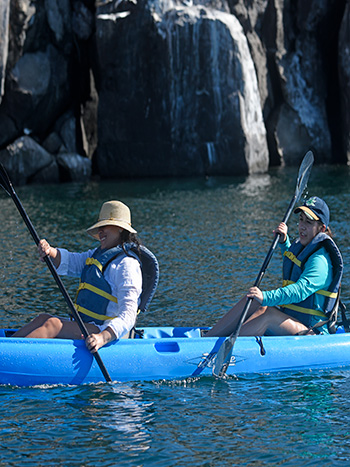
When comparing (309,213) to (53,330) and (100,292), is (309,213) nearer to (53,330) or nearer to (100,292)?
(100,292)

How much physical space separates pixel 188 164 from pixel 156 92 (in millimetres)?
1987

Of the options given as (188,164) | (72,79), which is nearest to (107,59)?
(72,79)

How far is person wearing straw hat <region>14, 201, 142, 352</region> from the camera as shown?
4.84m

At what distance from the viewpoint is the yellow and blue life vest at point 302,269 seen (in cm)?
520

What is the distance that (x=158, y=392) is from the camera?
4.95 meters

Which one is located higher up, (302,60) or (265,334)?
(302,60)

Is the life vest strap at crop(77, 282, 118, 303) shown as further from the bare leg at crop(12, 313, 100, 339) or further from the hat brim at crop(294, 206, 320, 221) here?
the hat brim at crop(294, 206, 320, 221)

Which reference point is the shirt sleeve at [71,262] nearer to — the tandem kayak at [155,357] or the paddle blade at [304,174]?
the tandem kayak at [155,357]

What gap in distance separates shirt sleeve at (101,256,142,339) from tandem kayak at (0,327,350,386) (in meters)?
0.26

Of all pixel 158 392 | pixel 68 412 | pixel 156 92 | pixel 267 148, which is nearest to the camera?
pixel 68 412

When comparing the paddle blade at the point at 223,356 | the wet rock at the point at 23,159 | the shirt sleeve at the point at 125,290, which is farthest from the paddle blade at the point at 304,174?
the wet rock at the point at 23,159

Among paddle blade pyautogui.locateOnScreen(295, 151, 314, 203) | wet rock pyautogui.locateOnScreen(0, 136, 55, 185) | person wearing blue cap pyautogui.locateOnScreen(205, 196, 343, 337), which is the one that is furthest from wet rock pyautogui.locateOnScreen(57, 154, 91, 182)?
person wearing blue cap pyautogui.locateOnScreen(205, 196, 343, 337)

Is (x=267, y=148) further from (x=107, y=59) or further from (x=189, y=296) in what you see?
(x=189, y=296)

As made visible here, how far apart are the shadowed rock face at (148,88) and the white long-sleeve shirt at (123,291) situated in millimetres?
13005
